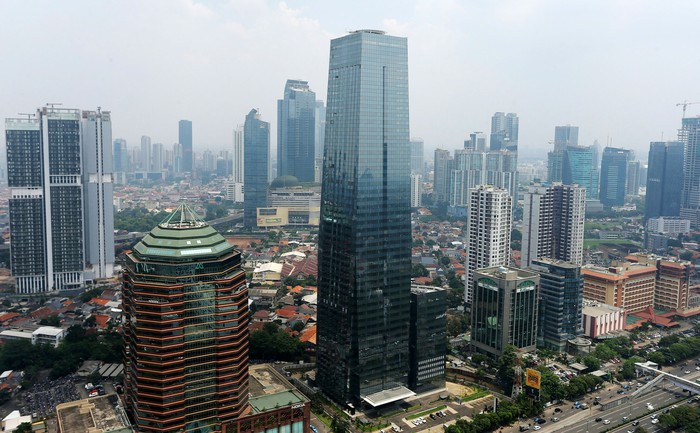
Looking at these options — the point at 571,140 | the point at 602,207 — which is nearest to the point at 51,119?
the point at 602,207

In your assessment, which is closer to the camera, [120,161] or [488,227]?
[488,227]

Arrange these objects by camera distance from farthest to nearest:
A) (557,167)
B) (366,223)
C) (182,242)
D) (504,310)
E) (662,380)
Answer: (557,167) → (504,310) → (662,380) → (366,223) → (182,242)

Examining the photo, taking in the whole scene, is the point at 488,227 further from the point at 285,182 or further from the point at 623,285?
the point at 285,182

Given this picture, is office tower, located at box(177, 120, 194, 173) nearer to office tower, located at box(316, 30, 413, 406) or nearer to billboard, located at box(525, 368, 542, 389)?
office tower, located at box(316, 30, 413, 406)

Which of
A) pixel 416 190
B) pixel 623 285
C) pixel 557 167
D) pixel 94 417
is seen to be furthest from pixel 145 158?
pixel 94 417

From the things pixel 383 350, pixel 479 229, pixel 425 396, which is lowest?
pixel 425 396

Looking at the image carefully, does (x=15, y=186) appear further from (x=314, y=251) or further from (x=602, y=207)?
(x=602, y=207)
